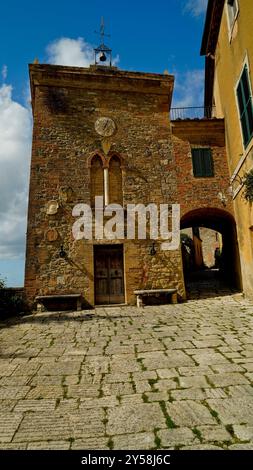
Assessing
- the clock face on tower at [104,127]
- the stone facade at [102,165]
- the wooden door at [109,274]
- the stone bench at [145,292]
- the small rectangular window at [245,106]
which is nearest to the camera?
the small rectangular window at [245,106]

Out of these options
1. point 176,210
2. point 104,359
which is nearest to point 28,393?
point 104,359

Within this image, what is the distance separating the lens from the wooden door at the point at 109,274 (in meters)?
9.34

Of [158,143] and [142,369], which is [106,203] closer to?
[158,143]

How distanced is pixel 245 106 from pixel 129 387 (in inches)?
299

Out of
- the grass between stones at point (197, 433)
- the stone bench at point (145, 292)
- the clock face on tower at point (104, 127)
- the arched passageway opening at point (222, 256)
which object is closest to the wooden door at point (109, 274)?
the stone bench at point (145, 292)

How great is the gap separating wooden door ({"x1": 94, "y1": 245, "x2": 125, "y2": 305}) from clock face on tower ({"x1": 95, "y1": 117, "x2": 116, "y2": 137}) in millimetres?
4152

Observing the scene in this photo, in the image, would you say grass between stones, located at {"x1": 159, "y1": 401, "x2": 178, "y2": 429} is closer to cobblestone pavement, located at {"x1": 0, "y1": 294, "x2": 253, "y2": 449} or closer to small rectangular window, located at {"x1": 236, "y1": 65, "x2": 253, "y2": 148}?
cobblestone pavement, located at {"x1": 0, "y1": 294, "x2": 253, "y2": 449}

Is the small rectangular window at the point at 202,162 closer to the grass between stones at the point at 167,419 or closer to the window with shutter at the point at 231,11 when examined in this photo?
the window with shutter at the point at 231,11

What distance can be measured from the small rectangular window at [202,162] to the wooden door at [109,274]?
4047 millimetres

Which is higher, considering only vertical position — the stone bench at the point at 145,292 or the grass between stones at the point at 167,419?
the stone bench at the point at 145,292

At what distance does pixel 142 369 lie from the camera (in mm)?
3639

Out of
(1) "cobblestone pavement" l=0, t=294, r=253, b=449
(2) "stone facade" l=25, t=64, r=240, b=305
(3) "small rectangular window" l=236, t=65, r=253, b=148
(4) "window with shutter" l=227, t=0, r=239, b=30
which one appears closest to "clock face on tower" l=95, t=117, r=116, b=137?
(2) "stone facade" l=25, t=64, r=240, b=305

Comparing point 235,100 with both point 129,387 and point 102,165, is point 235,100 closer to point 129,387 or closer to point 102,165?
point 102,165

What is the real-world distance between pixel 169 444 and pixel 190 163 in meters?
9.48
